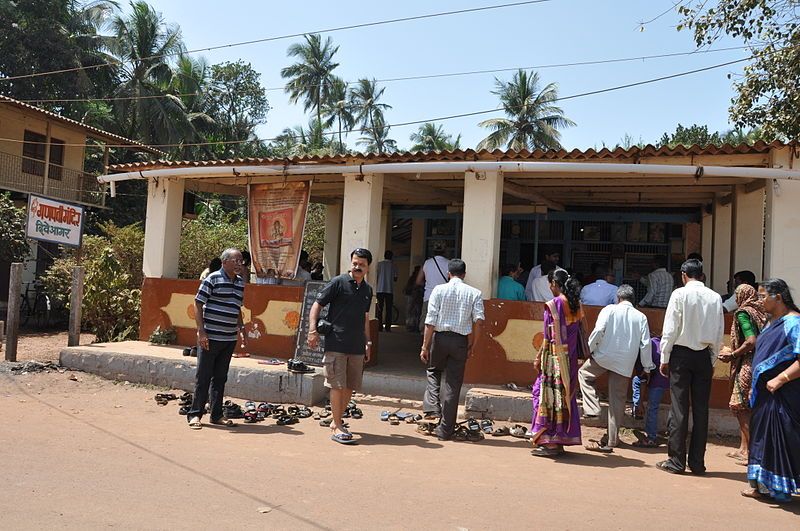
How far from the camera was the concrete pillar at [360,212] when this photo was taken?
887 cm

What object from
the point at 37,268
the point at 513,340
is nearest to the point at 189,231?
the point at 37,268

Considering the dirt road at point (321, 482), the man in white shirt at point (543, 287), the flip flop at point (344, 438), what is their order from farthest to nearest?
the man in white shirt at point (543, 287) < the flip flop at point (344, 438) < the dirt road at point (321, 482)

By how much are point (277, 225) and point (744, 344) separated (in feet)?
21.5

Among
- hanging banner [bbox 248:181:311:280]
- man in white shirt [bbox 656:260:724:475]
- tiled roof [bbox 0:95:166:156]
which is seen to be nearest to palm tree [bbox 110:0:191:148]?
tiled roof [bbox 0:95:166:156]

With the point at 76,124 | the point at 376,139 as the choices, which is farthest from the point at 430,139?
the point at 76,124

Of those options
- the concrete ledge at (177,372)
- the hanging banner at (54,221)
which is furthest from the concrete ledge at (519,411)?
the hanging banner at (54,221)

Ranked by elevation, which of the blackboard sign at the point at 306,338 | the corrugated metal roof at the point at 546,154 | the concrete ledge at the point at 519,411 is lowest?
the concrete ledge at the point at 519,411

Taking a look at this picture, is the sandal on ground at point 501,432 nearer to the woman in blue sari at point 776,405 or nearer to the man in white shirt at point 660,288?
the woman in blue sari at point 776,405

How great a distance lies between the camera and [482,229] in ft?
26.8

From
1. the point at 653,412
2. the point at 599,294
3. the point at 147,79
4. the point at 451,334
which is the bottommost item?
the point at 653,412

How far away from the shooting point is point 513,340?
7.82 meters

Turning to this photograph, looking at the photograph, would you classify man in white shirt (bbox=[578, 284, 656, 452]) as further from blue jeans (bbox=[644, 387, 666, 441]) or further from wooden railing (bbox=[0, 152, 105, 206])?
wooden railing (bbox=[0, 152, 105, 206])

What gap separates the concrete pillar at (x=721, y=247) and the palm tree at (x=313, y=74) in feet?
102

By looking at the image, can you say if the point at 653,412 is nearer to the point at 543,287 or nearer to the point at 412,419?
the point at 543,287
